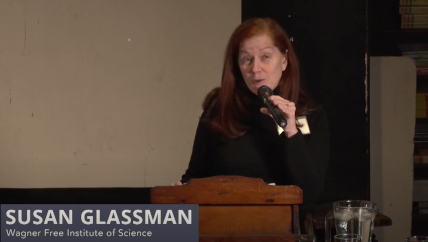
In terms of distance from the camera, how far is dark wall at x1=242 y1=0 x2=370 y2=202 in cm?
238

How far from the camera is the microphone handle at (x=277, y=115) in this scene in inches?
61.4

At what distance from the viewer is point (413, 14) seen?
3223 millimetres

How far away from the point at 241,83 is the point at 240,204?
0.87 metres

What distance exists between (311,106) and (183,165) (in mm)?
727

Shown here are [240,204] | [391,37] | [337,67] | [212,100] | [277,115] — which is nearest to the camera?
[240,204]

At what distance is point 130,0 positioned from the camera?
2.58 metres

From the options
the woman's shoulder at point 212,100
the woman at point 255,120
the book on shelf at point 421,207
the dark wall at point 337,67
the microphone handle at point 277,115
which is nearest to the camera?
the microphone handle at point 277,115

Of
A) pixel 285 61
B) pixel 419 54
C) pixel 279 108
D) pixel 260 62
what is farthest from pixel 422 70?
pixel 279 108

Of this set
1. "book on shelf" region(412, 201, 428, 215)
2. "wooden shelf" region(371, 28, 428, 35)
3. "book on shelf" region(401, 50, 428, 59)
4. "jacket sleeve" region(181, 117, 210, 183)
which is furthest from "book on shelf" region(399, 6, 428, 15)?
"jacket sleeve" region(181, 117, 210, 183)

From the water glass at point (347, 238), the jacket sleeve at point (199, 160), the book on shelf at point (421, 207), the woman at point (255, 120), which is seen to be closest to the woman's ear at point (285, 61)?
the woman at point (255, 120)

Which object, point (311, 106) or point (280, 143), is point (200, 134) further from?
point (311, 106)

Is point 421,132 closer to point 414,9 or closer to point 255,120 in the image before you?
point 414,9

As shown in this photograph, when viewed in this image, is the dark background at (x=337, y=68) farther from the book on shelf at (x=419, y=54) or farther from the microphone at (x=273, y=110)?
the book on shelf at (x=419, y=54)

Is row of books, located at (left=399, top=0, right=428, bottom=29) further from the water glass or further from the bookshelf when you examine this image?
the water glass
